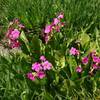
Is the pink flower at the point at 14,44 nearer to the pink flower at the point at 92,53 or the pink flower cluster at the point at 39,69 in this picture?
the pink flower cluster at the point at 39,69

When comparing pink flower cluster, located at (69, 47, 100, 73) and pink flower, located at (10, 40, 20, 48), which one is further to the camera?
pink flower, located at (10, 40, 20, 48)

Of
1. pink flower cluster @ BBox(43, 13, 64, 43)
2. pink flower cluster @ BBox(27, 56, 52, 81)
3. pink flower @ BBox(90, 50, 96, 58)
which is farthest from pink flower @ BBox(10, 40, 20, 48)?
pink flower @ BBox(90, 50, 96, 58)

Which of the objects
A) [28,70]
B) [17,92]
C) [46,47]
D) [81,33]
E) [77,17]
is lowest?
[17,92]

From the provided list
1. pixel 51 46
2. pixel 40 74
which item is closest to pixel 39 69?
pixel 40 74

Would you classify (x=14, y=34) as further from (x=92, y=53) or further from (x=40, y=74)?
(x=92, y=53)

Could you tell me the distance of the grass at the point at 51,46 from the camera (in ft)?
9.55

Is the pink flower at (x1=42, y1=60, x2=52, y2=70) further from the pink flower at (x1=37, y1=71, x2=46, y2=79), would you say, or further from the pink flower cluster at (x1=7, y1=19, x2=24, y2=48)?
the pink flower cluster at (x1=7, y1=19, x2=24, y2=48)

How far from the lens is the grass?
115 inches

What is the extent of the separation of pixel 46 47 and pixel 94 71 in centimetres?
47

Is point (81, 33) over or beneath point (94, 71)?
over

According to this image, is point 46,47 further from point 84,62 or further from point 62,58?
point 84,62

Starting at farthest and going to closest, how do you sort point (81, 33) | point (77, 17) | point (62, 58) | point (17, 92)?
1. point (77, 17)
2. point (81, 33)
3. point (62, 58)
4. point (17, 92)

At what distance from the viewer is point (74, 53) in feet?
10.0

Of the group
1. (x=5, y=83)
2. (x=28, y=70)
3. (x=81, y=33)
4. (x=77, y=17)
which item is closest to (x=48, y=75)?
(x=28, y=70)
